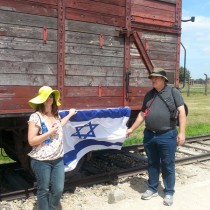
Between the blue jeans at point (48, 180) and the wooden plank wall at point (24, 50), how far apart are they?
3.78 feet

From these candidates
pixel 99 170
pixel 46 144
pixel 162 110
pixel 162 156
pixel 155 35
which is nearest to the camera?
pixel 46 144

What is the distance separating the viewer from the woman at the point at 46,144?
399 centimetres

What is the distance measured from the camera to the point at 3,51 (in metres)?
4.88

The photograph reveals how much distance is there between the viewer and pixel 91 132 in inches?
226

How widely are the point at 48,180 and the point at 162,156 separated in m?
1.95

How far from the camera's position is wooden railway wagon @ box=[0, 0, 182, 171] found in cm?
500

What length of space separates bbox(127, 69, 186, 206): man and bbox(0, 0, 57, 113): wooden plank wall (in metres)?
1.48

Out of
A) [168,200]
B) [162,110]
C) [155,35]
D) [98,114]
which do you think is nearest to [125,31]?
[155,35]

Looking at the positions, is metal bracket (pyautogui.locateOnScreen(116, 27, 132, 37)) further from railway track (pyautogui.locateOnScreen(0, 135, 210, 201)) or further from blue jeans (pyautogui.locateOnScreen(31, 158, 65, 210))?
blue jeans (pyautogui.locateOnScreen(31, 158, 65, 210))

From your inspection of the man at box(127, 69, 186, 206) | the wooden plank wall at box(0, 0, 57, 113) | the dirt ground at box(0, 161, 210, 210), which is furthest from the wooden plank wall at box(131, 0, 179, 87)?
the dirt ground at box(0, 161, 210, 210)

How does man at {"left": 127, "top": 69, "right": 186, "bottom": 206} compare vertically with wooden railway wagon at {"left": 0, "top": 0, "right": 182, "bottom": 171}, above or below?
below

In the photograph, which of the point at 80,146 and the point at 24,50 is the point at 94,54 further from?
the point at 80,146

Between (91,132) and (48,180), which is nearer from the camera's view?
(48,180)

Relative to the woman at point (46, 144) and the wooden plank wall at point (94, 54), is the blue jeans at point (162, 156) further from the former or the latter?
the woman at point (46, 144)
